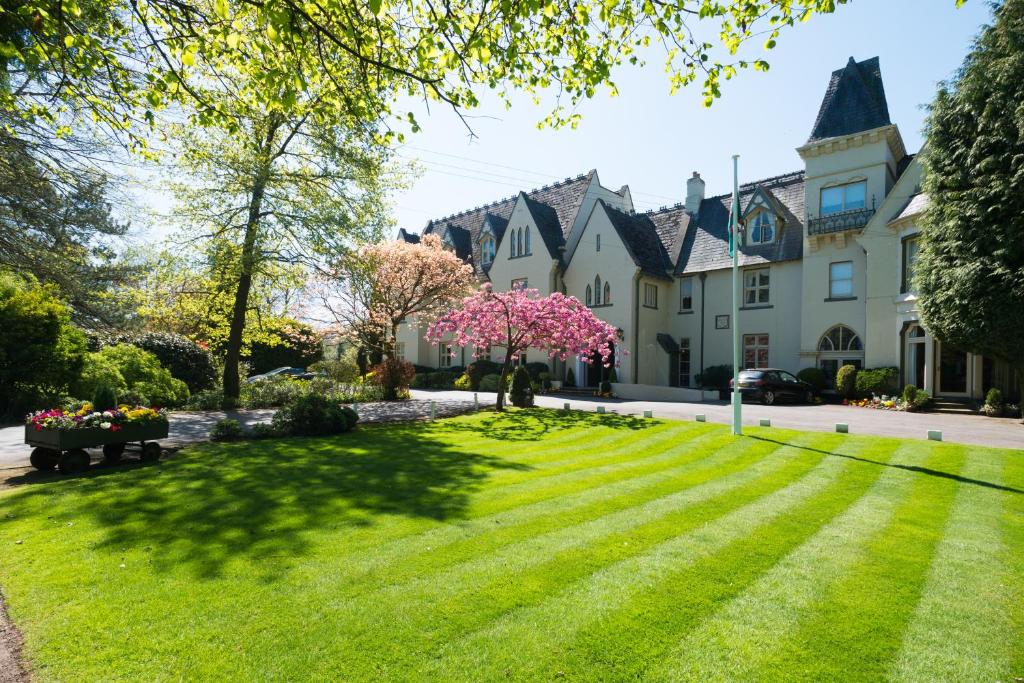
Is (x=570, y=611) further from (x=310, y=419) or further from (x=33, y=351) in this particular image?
(x=33, y=351)

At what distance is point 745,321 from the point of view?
30.0m

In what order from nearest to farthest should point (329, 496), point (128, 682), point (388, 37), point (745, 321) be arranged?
1. point (128, 682)
2. point (329, 496)
3. point (388, 37)
4. point (745, 321)

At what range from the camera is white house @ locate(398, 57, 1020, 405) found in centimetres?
2412

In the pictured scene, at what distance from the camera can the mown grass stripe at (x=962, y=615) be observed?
11.6 feet

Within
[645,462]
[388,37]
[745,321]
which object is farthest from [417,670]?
[745,321]

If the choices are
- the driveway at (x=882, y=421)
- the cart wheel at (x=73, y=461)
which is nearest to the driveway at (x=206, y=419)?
the cart wheel at (x=73, y=461)

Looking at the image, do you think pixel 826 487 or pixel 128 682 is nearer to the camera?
→ pixel 128 682

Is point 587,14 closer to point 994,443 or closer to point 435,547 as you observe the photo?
point 435,547

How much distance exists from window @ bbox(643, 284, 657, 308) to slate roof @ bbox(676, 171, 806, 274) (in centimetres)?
214

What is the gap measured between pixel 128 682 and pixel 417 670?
5.78 feet

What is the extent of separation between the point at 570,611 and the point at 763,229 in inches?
1210

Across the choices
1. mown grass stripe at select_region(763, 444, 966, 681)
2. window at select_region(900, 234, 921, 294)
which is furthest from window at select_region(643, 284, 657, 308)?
mown grass stripe at select_region(763, 444, 966, 681)

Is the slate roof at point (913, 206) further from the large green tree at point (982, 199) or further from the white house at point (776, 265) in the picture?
the large green tree at point (982, 199)

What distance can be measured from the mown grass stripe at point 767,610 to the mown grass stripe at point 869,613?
0.09 metres
